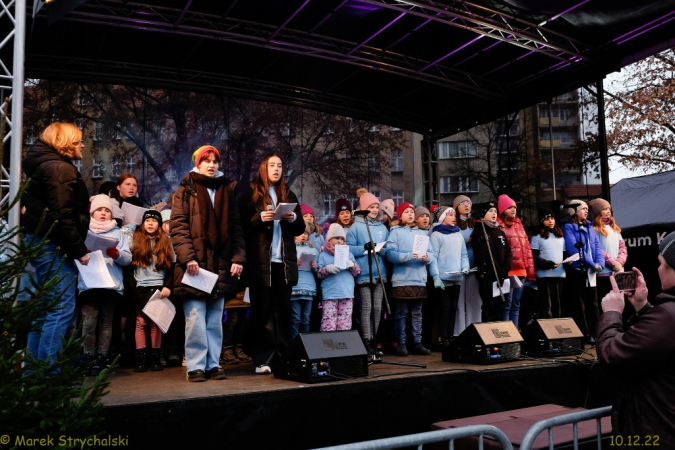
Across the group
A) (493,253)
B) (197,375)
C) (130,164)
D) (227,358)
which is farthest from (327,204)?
(197,375)

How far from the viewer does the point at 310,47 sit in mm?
9383

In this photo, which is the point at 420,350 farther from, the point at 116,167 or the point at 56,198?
the point at 116,167

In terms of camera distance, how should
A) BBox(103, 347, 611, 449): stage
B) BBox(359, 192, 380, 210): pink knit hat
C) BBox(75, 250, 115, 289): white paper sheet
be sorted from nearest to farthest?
BBox(103, 347, 611, 449): stage, BBox(75, 250, 115, 289): white paper sheet, BBox(359, 192, 380, 210): pink knit hat

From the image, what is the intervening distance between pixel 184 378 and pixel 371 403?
1.68 metres

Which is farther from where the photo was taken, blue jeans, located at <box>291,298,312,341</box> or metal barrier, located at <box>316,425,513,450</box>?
blue jeans, located at <box>291,298,312,341</box>

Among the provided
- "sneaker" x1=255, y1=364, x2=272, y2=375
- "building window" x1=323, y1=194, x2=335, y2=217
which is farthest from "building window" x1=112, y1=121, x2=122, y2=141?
"sneaker" x1=255, y1=364, x2=272, y2=375

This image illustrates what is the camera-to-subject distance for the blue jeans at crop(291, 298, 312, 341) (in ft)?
22.8

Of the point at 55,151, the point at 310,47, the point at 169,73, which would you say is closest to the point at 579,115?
the point at 310,47

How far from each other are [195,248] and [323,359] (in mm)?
1473

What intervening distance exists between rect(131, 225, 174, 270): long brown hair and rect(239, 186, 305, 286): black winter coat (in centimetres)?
106

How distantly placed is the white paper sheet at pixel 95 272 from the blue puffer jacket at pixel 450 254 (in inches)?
159

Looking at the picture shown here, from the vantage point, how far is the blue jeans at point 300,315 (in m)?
6.95

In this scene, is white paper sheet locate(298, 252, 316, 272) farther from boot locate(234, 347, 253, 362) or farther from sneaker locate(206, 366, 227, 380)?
sneaker locate(206, 366, 227, 380)

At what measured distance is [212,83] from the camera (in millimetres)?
10883
